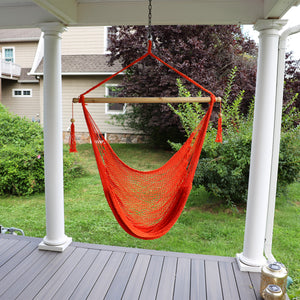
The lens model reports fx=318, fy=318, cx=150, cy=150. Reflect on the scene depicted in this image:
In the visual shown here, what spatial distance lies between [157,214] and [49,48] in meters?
1.53

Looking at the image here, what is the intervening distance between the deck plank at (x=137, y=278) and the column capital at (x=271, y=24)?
1.92 meters

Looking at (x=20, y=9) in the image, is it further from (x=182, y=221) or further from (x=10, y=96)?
(x=10, y=96)

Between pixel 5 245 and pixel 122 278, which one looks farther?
pixel 5 245

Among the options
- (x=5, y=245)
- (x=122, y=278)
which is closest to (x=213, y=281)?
(x=122, y=278)

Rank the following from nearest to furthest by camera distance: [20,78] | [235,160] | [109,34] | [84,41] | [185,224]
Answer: [235,160] < [185,224] < [109,34] < [84,41] < [20,78]

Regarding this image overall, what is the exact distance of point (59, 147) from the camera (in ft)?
8.63

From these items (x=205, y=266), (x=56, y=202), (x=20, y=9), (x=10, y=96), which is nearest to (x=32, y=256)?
(x=56, y=202)

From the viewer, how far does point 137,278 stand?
2252mm

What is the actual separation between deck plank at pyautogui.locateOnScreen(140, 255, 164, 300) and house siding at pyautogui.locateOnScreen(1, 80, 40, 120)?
8.71 m

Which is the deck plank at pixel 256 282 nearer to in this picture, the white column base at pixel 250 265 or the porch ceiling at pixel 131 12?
the white column base at pixel 250 265

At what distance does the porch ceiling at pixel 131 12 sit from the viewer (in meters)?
2.25

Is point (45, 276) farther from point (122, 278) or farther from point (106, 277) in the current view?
point (122, 278)

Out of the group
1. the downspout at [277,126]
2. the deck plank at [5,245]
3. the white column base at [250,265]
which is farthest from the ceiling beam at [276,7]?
the deck plank at [5,245]

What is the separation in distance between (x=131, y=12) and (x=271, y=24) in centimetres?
100
